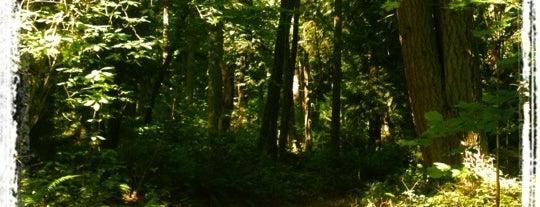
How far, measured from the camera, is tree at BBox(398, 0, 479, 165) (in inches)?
276

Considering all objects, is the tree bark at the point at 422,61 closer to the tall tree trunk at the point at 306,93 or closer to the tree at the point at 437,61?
the tree at the point at 437,61

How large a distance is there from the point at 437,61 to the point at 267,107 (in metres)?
7.18

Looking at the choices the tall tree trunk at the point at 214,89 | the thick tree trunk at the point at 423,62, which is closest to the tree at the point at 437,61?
the thick tree trunk at the point at 423,62

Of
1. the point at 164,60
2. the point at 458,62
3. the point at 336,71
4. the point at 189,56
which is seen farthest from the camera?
the point at 336,71

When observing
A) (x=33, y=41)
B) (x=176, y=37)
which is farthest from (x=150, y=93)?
(x=33, y=41)

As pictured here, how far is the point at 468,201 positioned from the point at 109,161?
19.3ft

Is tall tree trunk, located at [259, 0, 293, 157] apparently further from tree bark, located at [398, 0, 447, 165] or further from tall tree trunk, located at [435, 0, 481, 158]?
tall tree trunk, located at [435, 0, 481, 158]

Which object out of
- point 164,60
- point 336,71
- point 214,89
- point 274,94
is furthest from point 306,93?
point 164,60

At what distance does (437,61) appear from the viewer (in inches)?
286

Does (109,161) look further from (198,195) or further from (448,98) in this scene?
(448,98)

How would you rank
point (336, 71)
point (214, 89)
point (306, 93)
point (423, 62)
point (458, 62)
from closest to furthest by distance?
point (458, 62) → point (423, 62) → point (336, 71) → point (214, 89) → point (306, 93)

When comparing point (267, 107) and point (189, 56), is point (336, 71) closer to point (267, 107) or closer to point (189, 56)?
point (267, 107)

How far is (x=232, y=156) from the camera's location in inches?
460

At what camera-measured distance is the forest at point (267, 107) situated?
5.46 metres
